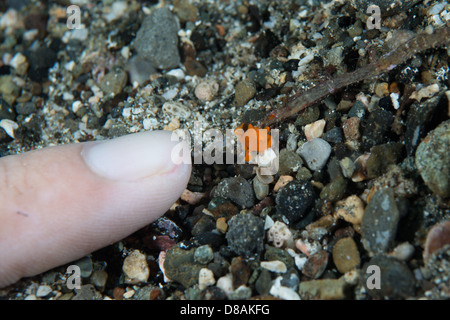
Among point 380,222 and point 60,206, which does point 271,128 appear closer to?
point 380,222

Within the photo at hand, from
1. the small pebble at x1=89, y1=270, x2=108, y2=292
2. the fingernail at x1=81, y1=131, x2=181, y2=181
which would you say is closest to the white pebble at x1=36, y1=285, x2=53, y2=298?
the small pebble at x1=89, y1=270, x2=108, y2=292

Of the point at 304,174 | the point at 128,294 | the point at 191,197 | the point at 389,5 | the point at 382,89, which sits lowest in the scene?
the point at 128,294

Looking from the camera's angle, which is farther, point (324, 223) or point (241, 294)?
point (324, 223)

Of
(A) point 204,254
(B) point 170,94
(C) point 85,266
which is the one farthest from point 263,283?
(B) point 170,94

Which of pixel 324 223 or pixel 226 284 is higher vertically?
pixel 324 223

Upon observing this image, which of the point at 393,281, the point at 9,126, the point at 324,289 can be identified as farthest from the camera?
the point at 9,126

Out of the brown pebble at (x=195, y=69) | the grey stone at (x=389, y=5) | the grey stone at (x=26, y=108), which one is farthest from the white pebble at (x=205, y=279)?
the grey stone at (x=26, y=108)
